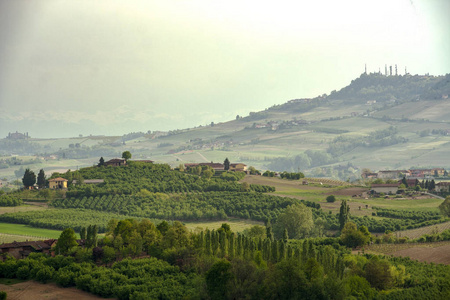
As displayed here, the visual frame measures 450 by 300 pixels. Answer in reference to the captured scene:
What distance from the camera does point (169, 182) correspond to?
11938 centimetres

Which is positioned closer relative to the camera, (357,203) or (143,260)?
(143,260)

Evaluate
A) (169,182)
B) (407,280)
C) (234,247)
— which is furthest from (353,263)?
(169,182)

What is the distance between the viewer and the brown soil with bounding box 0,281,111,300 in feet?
169

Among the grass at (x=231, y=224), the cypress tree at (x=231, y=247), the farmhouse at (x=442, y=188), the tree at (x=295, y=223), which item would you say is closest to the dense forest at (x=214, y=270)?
the cypress tree at (x=231, y=247)

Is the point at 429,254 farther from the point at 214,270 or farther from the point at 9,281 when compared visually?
the point at 9,281

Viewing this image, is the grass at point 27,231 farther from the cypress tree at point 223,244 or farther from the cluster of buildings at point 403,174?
the cluster of buildings at point 403,174

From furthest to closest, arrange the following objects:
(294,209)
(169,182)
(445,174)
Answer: (445,174) → (169,182) → (294,209)

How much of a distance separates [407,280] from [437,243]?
18997 millimetres

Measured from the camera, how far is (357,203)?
103 m

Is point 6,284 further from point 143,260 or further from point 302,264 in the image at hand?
point 302,264

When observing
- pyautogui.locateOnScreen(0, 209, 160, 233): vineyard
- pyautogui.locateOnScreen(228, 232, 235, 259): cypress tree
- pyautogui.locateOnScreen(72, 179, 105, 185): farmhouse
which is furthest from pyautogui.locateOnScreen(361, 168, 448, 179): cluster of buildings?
pyautogui.locateOnScreen(228, 232, 235, 259): cypress tree

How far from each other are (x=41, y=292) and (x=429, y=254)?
1494 inches

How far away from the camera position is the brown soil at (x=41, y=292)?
51.4 m

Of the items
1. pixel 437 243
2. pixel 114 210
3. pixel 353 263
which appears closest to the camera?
pixel 353 263
